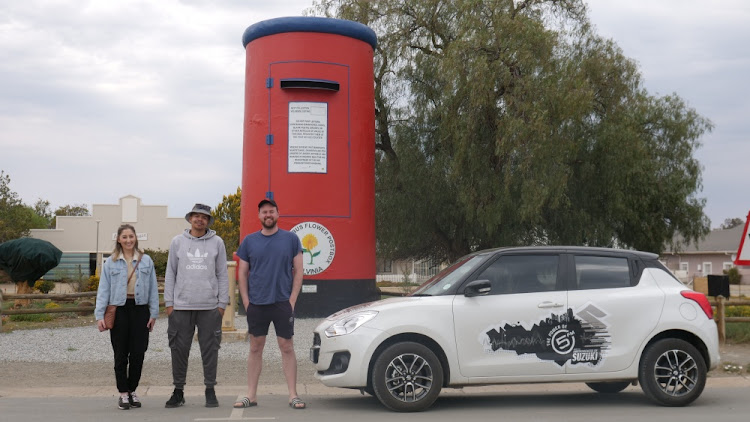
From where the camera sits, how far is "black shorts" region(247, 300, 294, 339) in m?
8.33

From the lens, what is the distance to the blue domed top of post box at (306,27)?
19578mm

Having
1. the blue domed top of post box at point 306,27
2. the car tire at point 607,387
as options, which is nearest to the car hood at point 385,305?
the car tire at point 607,387

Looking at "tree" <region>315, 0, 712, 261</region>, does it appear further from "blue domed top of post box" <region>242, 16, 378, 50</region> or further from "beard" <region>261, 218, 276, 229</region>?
"beard" <region>261, 218, 276, 229</region>

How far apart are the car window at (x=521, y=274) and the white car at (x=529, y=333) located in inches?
0.4

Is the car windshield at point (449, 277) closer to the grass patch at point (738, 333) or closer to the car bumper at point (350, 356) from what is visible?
the car bumper at point (350, 356)

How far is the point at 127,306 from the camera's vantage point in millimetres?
8422

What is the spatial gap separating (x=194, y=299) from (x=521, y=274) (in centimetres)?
327

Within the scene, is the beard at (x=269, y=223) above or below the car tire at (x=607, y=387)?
above

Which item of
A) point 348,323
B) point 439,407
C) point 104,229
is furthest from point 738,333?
point 104,229

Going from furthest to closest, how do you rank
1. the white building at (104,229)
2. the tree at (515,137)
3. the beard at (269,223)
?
the white building at (104,229)
the tree at (515,137)
the beard at (269,223)

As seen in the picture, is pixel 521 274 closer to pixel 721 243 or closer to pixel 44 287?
pixel 44 287

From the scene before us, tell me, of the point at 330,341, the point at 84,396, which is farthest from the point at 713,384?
the point at 84,396

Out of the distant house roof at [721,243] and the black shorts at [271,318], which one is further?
Result: the distant house roof at [721,243]

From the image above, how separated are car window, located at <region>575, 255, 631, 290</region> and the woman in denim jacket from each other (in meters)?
4.31
